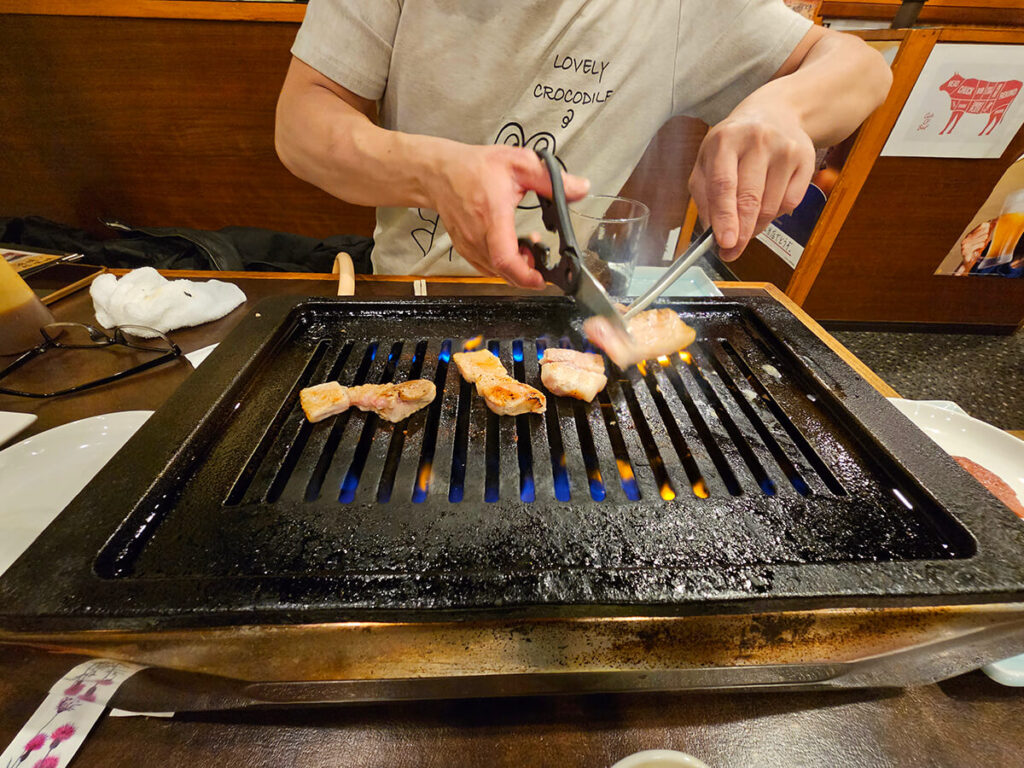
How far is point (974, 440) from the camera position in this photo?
1.67 meters

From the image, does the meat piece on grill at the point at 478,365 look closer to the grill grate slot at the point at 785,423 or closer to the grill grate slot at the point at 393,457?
the grill grate slot at the point at 393,457

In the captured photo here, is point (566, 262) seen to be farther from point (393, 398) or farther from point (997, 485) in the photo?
point (997, 485)

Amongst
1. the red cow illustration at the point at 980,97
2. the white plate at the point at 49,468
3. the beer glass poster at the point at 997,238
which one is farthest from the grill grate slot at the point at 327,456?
the beer glass poster at the point at 997,238

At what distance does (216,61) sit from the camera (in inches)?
158

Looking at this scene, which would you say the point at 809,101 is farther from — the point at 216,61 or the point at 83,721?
the point at 216,61

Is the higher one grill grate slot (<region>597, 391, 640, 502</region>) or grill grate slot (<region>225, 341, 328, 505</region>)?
grill grate slot (<region>225, 341, 328, 505</region>)

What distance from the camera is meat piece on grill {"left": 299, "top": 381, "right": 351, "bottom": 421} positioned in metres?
1.25

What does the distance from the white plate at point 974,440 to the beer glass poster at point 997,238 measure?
3975 mm

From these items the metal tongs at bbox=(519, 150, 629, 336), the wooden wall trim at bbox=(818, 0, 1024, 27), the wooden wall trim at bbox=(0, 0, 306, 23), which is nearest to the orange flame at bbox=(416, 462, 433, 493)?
the metal tongs at bbox=(519, 150, 629, 336)

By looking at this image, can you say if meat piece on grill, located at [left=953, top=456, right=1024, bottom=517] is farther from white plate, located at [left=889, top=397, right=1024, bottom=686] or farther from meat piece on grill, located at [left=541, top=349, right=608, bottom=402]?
meat piece on grill, located at [left=541, top=349, right=608, bottom=402]

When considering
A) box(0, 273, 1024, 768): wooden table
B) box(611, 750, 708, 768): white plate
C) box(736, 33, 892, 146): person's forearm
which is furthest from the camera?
box(736, 33, 892, 146): person's forearm

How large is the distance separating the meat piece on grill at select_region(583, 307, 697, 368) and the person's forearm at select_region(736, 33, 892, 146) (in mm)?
825

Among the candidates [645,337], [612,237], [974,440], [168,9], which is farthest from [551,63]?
[168,9]

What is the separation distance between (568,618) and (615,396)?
2.44ft
